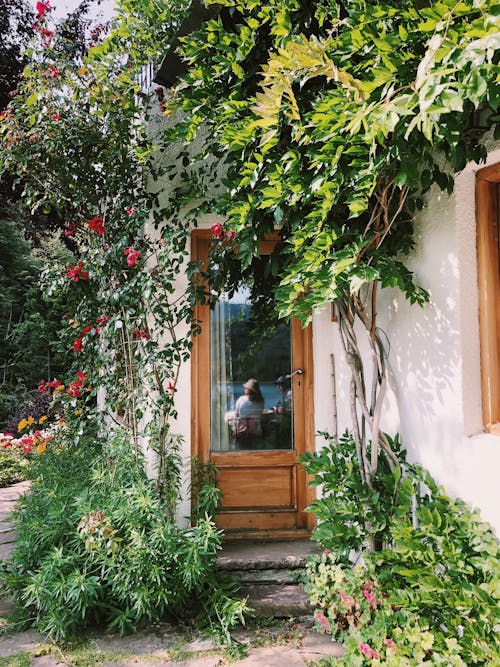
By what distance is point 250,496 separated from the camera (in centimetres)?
352

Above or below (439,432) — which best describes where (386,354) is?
above

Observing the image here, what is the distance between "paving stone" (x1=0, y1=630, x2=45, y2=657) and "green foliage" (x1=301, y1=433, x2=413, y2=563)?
167cm

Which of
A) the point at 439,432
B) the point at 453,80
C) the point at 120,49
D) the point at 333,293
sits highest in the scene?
the point at 120,49

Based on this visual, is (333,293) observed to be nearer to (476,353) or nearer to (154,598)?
(476,353)

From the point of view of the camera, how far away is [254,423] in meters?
3.57

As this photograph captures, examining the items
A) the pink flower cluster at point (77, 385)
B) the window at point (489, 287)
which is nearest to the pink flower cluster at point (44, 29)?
the pink flower cluster at point (77, 385)

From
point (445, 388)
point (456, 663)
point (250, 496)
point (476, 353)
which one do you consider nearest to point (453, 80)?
point (476, 353)

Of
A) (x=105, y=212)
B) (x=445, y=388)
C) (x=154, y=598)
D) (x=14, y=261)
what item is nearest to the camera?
(x=445, y=388)

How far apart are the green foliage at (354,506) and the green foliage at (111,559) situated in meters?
0.75

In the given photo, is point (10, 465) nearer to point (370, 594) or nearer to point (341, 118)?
point (370, 594)

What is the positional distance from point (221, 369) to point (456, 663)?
2.32 m

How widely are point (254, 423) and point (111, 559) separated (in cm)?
138

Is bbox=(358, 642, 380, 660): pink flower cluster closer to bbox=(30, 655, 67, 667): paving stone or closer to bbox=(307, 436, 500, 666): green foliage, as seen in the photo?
bbox=(307, 436, 500, 666): green foliage

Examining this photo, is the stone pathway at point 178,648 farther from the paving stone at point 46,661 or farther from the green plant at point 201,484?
the green plant at point 201,484
